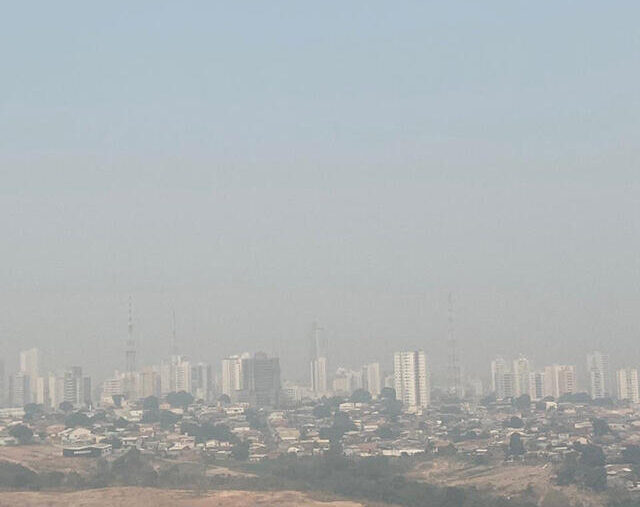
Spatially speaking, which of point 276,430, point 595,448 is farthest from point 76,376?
point 595,448

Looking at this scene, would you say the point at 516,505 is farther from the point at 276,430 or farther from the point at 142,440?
the point at 276,430

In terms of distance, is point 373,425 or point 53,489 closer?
point 53,489

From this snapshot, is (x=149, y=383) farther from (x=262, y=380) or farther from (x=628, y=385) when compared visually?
(x=628, y=385)

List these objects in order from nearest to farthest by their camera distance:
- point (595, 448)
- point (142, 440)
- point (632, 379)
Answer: point (595, 448) < point (142, 440) < point (632, 379)

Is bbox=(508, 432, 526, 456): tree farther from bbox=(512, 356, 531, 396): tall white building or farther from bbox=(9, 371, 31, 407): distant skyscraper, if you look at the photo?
bbox=(9, 371, 31, 407): distant skyscraper

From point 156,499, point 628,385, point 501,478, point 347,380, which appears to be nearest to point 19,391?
point 347,380

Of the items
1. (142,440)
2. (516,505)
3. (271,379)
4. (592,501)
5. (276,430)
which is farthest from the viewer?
(271,379)
